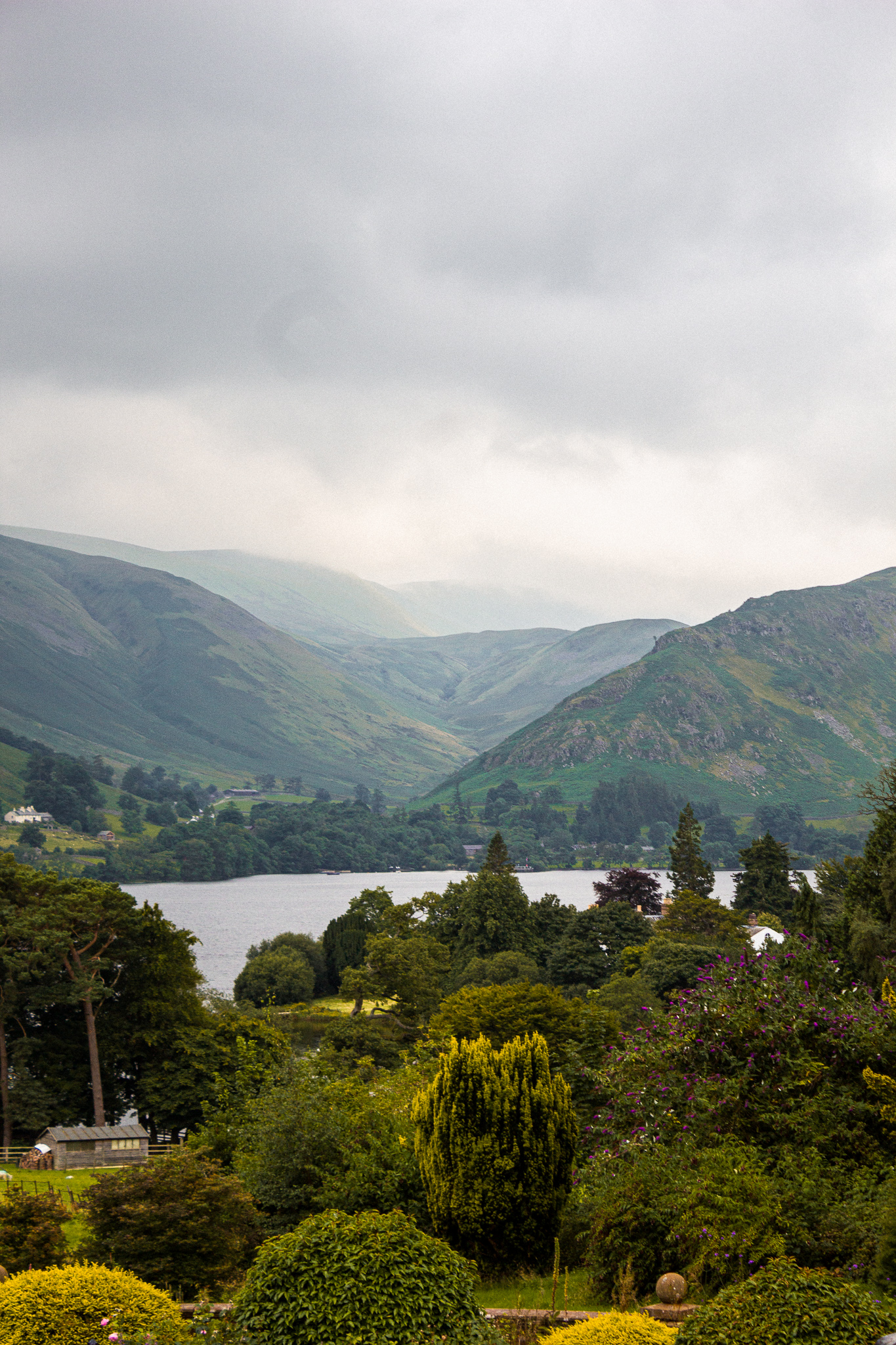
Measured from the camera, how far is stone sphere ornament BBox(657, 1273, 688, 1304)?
11.1 metres

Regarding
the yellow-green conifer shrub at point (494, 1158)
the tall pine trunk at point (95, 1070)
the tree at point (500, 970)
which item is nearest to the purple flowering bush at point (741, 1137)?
the yellow-green conifer shrub at point (494, 1158)

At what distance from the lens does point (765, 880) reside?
276 ft

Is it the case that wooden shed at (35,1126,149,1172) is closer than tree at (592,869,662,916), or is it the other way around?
wooden shed at (35,1126,149,1172)

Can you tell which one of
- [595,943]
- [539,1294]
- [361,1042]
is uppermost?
[539,1294]

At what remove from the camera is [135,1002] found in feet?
141

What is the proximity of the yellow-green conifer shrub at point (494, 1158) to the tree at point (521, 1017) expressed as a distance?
9.66 meters

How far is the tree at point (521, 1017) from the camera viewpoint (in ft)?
87.2

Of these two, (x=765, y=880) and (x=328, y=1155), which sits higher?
(x=328, y=1155)

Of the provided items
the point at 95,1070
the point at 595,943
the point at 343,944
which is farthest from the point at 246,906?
the point at 95,1070

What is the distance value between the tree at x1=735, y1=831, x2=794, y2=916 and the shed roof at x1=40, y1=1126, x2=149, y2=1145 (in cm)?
5869

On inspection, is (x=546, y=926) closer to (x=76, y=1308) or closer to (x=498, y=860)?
(x=498, y=860)

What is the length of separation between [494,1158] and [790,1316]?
8.64 meters

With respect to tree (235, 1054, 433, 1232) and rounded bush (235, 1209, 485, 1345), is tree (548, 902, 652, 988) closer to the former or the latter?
tree (235, 1054, 433, 1232)

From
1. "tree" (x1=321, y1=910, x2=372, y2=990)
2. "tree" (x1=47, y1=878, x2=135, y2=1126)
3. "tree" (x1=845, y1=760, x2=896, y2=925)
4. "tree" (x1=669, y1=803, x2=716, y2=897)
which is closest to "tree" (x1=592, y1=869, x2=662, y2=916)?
"tree" (x1=669, y1=803, x2=716, y2=897)
